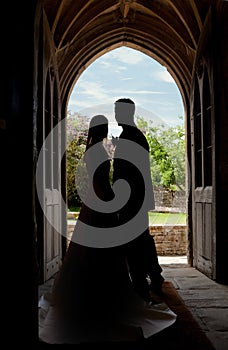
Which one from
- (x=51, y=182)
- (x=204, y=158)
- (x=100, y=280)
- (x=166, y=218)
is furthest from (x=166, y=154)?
(x=100, y=280)

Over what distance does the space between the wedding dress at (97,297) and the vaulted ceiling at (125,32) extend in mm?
3496

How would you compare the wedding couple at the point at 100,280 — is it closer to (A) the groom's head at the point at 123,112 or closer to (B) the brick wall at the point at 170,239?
(A) the groom's head at the point at 123,112

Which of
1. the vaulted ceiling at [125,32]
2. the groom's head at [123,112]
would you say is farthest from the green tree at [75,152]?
the groom's head at [123,112]

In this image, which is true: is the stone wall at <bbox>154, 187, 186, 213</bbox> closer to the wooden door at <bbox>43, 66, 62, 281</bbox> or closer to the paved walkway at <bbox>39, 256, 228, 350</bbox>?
the paved walkway at <bbox>39, 256, 228, 350</bbox>

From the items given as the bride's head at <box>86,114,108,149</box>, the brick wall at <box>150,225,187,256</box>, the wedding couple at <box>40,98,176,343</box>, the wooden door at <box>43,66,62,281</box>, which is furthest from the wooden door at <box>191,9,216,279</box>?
the brick wall at <box>150,225,187,256</box>

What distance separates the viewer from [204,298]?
15.2 ft

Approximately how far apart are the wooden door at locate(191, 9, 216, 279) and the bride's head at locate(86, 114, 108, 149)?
210 cm

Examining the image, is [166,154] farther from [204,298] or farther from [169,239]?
[204,298]

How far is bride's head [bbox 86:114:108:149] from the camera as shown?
12.7ft

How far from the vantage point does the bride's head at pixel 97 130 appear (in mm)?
3857

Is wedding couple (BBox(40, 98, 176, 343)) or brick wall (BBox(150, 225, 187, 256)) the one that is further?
brick wall (BBox(150, 225, 187, 256))

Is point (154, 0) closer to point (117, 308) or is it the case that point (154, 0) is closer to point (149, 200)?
point (149, 200)

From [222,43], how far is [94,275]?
11.4ft

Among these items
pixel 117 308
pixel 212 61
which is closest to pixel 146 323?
pixel 117 308
